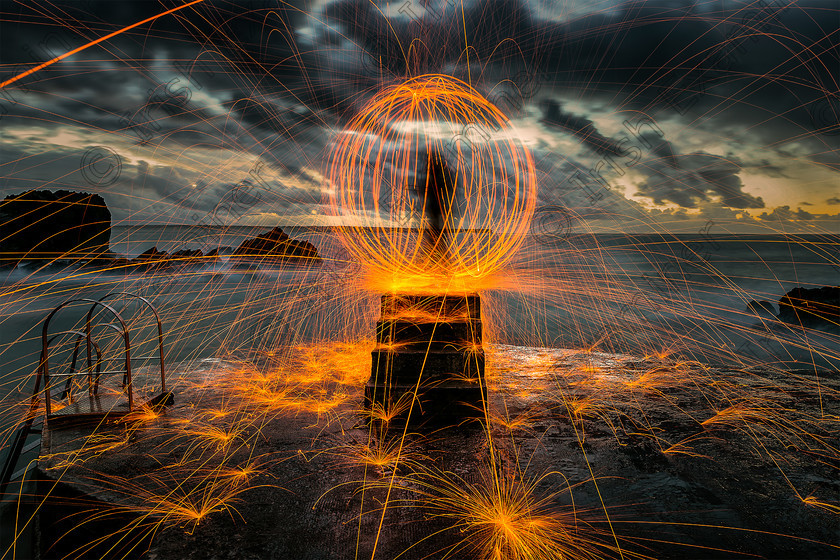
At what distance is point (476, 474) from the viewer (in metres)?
3.71

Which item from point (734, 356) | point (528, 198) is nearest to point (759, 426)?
point (734, 356)

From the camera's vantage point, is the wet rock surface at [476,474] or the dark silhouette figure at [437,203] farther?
the dark silhouette figure at [437,203]

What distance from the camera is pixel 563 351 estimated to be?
829 cm

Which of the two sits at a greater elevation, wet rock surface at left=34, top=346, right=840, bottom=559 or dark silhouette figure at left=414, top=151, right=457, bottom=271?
dark silhouette figure at left=414, top=151, right=457, bottom=271

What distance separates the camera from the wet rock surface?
2.92 metres

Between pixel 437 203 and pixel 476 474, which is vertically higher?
pixel 437 203

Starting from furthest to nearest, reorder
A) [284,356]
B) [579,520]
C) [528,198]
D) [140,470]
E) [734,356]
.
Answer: [284,356], [734,356], [528,198], [140,470], [579,520]

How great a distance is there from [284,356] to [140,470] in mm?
3956

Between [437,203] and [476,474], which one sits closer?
[476,474]

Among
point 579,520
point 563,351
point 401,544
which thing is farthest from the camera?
point 563,351

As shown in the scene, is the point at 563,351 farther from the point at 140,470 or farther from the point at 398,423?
the point at 140,470

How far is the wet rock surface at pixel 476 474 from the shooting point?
2.92 meters

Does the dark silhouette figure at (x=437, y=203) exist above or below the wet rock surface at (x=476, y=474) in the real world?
above

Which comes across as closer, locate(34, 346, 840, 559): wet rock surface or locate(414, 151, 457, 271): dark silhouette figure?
locate(34, 346, 840, 559): wet rock surface
